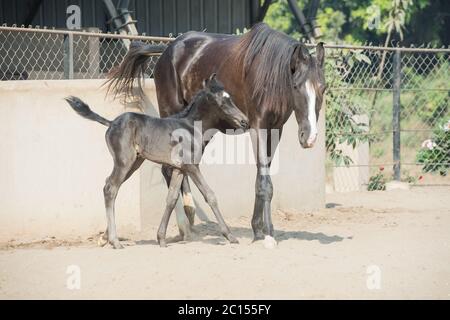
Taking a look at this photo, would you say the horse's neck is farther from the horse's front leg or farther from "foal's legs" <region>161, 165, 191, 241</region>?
"foal's legs" <region>161, 165, 191, 241</region>

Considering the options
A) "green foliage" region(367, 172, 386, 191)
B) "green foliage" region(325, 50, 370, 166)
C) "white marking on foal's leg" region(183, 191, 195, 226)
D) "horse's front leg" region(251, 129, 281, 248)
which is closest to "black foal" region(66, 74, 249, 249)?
"horse's front leg" region(251, 129, 281, 248)

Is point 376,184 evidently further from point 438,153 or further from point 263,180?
point 263,180

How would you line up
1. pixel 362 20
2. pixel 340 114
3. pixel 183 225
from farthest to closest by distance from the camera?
1. pixel 362 20
2. pixel 340 114
3. pixel 183 225

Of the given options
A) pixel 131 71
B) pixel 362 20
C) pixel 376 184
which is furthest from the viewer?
pixel 362 20

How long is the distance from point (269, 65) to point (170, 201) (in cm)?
151

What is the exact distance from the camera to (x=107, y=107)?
8352 mm

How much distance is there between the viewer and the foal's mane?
7.55 meters

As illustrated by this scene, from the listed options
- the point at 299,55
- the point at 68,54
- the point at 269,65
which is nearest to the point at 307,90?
the point at 299,55

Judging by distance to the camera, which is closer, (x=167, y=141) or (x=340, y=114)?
(x=167, y=141)

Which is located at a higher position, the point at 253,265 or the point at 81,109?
the point at 81,109

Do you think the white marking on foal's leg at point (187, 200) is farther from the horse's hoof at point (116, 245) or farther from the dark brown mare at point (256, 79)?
the horse's hoof at point (116, 245)

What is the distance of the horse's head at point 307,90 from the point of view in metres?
7.28

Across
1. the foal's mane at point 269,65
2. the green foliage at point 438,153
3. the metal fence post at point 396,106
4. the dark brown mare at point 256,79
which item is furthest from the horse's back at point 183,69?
the green foliage at point 438,153

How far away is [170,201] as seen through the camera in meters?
7.56
